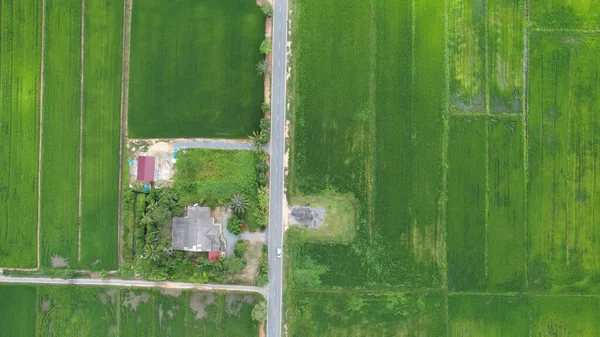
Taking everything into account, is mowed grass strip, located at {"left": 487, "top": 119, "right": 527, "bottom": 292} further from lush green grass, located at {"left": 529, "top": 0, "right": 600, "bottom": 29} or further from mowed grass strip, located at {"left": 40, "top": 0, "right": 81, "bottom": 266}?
mowed grass strip, located at {"left": 40, "top": 0, "right": 81, "bottom": 266}

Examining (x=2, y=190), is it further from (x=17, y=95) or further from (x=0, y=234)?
(x=17, y=95)

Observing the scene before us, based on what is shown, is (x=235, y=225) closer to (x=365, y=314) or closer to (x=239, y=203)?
(x=239, y=203)

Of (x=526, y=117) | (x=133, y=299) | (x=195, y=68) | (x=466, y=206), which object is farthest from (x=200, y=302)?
(x=526, y=117)

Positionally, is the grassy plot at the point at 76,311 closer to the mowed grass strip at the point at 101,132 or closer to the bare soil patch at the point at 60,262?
the bare soil patch at the point at 60,262

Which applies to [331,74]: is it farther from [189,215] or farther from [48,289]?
[48,289]

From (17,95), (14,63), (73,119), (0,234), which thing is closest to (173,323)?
(0,234)

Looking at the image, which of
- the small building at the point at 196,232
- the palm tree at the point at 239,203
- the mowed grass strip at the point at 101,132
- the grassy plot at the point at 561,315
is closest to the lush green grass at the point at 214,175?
the palm tree at the point at 239,203

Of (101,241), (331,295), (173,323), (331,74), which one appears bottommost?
(173,323)

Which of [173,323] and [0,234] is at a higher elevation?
[0,234]
